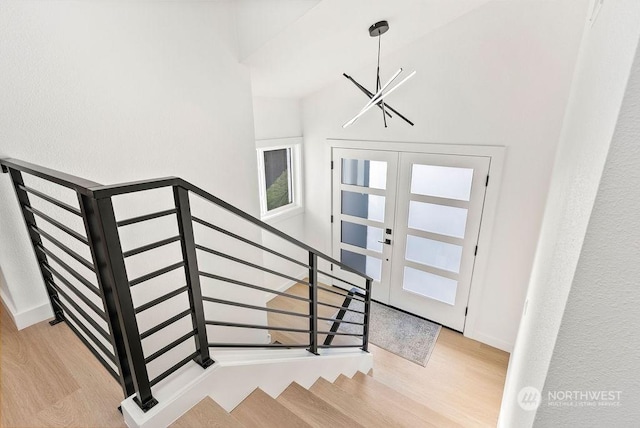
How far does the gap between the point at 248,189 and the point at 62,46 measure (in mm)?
1472

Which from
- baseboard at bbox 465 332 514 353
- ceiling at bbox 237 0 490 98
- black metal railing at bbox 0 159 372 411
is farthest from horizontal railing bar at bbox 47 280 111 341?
baseboard at bbox 465 332 514 353

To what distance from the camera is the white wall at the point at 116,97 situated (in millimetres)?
1487

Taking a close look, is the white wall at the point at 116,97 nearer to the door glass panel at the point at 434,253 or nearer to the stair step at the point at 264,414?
the stair step at the point at 264,414

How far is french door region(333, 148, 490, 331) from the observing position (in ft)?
11.1

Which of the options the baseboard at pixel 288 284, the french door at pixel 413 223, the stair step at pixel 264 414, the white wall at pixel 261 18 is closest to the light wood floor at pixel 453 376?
the french door at pixel 413 223

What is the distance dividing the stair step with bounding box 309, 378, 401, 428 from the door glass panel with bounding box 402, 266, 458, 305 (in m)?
2.08

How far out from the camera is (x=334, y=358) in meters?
2.34

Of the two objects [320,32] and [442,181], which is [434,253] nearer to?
[442,181]

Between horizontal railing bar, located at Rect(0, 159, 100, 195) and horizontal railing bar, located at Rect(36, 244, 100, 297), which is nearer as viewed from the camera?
horizontal railing bar, located at Rect(0, 159, 100, 195)

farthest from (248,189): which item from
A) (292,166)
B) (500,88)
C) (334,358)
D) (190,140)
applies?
(500,88)

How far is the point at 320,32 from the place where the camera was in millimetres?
2414

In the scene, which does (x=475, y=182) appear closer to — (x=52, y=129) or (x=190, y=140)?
(x=190, y=140)

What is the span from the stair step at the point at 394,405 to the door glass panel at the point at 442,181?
6.94 feet

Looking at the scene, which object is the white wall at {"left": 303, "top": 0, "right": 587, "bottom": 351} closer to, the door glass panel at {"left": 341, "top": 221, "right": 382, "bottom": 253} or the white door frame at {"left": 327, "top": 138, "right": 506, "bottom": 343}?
the white door frame at {"left": 327, "top": 138, "right": 506, "bottom": 343}
